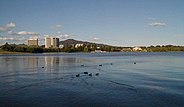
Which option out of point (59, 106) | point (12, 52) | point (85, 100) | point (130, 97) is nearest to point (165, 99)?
point (130, 97)

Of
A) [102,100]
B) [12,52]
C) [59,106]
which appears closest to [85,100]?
[102,100]

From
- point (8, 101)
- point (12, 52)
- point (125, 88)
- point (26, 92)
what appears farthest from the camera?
point (12, 52)

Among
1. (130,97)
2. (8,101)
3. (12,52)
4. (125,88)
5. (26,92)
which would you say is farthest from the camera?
(12,52)

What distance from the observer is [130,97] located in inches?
805

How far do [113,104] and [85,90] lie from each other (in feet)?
19.1

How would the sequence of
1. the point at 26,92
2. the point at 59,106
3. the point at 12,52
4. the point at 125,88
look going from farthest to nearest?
the point at 12,52, the point at 125,88, the point at 26,92, the point at 59,106

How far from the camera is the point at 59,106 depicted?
17.7m

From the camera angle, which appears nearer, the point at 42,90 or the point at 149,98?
the point at 149,98

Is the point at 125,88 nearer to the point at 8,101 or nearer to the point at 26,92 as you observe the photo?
the point at 26,92

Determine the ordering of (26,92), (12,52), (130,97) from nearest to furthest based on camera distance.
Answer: (130,97), (26,92), (12,52)

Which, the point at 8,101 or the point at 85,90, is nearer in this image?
the point at 8,101

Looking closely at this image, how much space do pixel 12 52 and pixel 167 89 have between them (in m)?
183

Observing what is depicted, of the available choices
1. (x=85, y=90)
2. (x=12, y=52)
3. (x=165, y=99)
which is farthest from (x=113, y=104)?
(x=12, y=52)

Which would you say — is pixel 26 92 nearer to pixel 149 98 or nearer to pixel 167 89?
pixel 149 98
